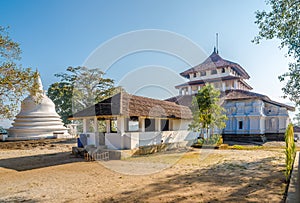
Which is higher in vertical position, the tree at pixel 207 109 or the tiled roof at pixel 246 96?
the tiled roof at pixel 246 96

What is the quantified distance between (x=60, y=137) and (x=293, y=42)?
1990cm

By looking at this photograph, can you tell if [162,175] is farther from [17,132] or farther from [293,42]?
[17,132]

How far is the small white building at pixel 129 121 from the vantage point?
12.4 metres

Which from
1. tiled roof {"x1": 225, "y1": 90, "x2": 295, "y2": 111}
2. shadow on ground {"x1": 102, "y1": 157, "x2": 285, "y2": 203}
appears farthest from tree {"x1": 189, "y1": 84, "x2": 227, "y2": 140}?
tiled roof {"x1": 225, "y1": 90, "x2": 295, "y2": 111}

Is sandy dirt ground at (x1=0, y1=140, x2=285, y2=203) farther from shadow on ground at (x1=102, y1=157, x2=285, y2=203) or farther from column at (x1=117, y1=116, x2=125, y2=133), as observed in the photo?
column at (x1=117, y1=116, x2=125, y2=133)

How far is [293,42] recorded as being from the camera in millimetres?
9094

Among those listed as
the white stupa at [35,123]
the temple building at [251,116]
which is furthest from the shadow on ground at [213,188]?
the temple building at [251,116]

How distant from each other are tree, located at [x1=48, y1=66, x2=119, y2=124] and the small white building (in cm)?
1497

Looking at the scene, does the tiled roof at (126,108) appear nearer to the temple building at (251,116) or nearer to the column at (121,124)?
the column at (121,124)

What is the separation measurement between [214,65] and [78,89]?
69.2 feet

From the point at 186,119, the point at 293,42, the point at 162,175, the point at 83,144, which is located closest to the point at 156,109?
the point at 186,119

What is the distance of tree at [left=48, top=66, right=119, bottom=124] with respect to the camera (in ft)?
99.7

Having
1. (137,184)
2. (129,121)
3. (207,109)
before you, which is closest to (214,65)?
(207,109)

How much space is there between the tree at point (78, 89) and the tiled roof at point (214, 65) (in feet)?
43.5
